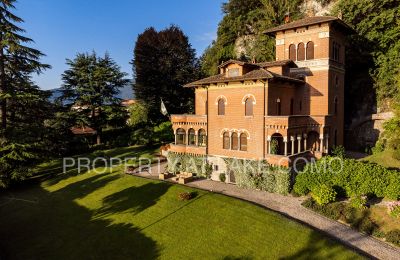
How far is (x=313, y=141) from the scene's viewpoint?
30812mm

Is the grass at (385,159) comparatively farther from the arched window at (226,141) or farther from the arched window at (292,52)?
the arched window at (226,141)

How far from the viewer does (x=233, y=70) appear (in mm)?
29562

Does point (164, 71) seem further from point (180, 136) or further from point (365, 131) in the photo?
point (365, 131)

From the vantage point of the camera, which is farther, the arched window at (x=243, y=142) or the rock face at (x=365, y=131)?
the rock face at (x=365, y=131)

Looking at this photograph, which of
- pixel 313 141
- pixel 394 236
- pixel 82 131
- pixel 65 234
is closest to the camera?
pixel 394 236

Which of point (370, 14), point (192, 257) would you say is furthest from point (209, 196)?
point (370, 14)

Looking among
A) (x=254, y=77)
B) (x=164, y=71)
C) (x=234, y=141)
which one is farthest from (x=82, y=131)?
(x=254, y=77)

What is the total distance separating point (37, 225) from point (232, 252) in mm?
17065

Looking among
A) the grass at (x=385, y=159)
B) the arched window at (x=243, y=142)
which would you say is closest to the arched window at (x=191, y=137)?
the arched window at (x=243, y=142)

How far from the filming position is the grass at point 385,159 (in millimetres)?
29603

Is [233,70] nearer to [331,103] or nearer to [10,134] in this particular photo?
[331,103]

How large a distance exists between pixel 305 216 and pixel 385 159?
15927mm

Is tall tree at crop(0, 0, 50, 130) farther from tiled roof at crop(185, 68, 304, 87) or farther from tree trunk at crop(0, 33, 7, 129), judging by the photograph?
tiled roof at crop(185, 68, 304, 87)

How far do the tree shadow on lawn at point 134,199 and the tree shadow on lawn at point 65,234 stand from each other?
835 mm
